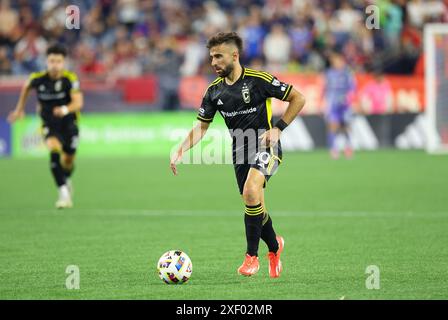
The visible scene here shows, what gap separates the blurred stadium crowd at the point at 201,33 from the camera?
26.9 meters

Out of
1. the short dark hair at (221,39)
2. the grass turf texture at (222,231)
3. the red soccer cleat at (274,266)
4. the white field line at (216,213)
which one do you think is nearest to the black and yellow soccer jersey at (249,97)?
the short dark hair at (221,39)

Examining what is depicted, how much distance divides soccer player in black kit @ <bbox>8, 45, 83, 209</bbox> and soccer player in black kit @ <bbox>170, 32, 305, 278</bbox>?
20.1 ft

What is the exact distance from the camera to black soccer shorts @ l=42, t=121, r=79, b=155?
1525 centimetres

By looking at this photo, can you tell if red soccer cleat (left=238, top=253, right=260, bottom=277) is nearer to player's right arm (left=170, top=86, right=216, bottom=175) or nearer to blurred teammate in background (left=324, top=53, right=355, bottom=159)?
player's right arm (left=170, top=86, right=216, bottom=175)

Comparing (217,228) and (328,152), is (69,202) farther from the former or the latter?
(328,152)

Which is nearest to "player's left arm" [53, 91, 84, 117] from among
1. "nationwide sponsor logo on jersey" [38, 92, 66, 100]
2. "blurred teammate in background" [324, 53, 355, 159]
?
"nationwide sponsor logo on jersey" [38, 92, 66, 100]

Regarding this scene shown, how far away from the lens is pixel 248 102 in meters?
8.82

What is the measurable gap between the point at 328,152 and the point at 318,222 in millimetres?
12939

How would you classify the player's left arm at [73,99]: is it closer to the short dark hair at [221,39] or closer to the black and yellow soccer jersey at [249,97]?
the black and yellow soccer jersey at [249,97]

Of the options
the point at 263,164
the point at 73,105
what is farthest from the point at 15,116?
the point at 263,164

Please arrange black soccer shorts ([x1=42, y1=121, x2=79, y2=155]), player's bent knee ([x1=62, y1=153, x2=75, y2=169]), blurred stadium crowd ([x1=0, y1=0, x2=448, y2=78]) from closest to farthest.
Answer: black soccer shorts ([x1=42, y1=121, x2=79, y2=155]) < player's bent knee ([x1=62, y1=153, x2=75, y2=169]) < blurred stadium crowd ([x1=0, y1=0, x2=448, y2=78])

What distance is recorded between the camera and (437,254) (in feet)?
32.4

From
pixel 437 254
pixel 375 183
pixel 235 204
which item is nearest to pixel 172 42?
pixel 375 183
